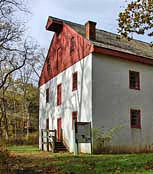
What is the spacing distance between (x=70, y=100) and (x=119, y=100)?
3879 millimetres

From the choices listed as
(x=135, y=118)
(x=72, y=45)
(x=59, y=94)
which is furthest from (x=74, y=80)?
(x=135, y=118)

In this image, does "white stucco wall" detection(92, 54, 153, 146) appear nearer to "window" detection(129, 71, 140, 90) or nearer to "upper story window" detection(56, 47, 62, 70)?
"window" detection(129, 71, 140, 90)

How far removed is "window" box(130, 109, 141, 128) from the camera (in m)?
20.0

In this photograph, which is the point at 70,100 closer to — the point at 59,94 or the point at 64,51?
the point at 59,94

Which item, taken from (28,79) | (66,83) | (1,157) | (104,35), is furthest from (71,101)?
(28,79)

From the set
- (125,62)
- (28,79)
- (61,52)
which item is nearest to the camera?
(125,62)

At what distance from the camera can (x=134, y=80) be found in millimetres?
20750

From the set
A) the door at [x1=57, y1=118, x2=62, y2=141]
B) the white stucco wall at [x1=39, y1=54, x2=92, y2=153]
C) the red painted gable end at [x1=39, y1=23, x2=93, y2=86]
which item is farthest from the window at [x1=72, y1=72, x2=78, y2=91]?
the door at [x1=57, y1=118, x2=62, y2=141]

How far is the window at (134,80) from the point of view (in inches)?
808

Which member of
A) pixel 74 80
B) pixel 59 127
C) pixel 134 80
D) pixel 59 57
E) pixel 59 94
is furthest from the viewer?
pixel 59 57

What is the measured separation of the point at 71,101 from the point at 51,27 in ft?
23.2

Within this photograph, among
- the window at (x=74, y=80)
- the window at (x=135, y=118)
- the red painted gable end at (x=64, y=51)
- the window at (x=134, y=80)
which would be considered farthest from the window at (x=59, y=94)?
the window at (x=135, y=118)

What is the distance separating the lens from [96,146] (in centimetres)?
1800

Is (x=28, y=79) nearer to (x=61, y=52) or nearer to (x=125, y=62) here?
(x=61, y=52)
